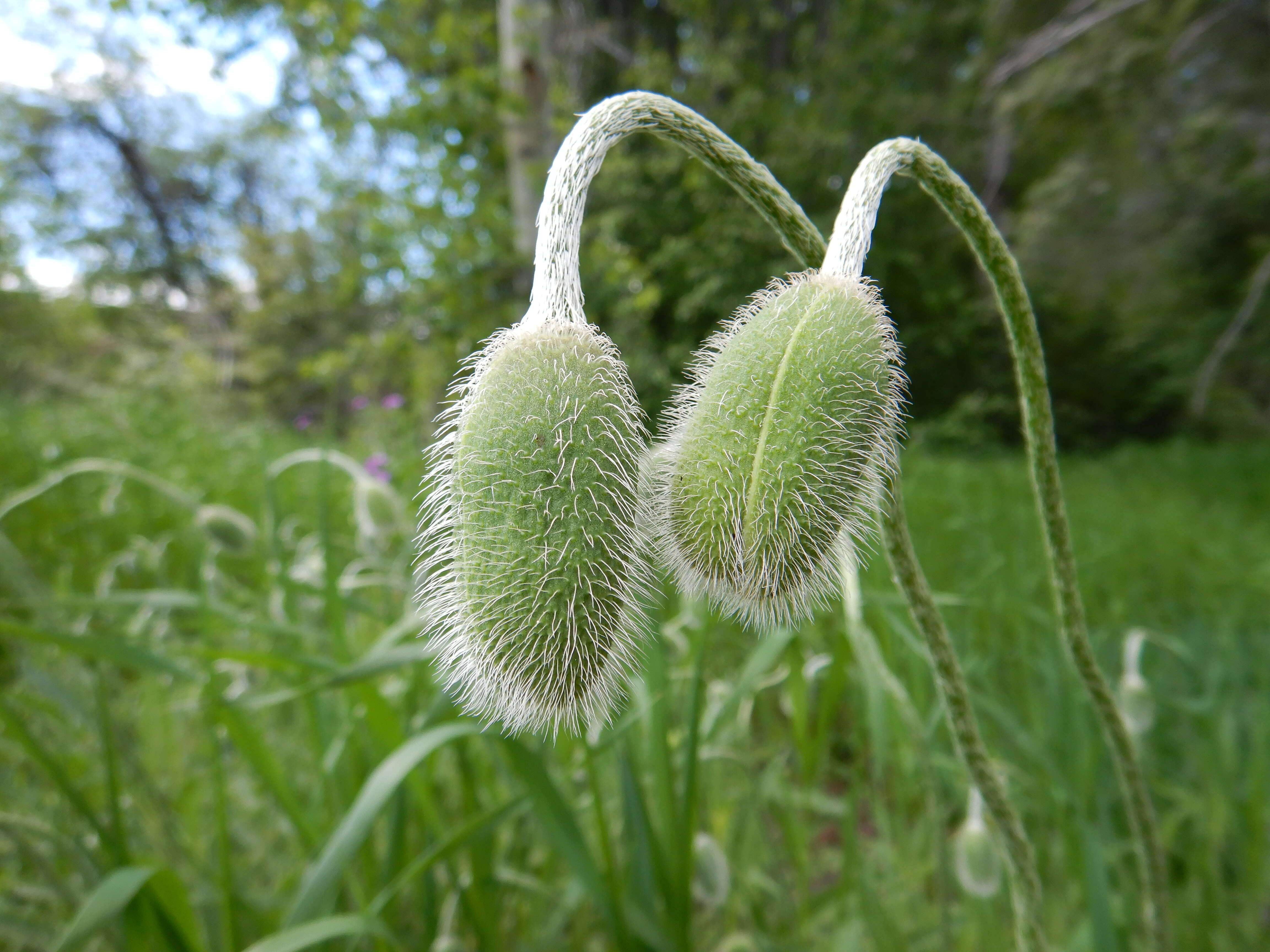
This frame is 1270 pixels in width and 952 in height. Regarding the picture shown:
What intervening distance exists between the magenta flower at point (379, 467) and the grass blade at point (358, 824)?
180 cm

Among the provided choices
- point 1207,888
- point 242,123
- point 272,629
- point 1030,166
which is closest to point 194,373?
point 242,123

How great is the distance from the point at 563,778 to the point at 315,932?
754mm

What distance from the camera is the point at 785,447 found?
698 millimetres

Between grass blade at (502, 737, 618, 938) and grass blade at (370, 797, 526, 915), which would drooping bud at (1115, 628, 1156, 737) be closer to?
grass blade at (502, 737, 618, 938)

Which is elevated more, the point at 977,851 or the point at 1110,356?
the point at 1110,356

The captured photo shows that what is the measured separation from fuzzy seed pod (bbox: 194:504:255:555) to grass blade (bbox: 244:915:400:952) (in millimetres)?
1272

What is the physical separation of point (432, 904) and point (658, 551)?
4.08 feet

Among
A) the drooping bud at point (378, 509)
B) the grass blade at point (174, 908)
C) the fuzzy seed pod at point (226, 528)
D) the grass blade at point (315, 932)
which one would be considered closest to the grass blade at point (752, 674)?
the grass blade at point (315, 932)

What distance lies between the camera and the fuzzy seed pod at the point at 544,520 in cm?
68

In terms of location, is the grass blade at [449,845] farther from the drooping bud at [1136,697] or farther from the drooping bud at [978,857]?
the drooping bud at [1136,697]

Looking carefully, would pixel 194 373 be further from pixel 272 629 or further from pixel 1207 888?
pixel 1207 888

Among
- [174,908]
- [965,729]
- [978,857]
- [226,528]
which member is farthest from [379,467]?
[965,729]

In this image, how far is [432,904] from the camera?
1.59m

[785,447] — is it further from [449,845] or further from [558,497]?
[449,845]
